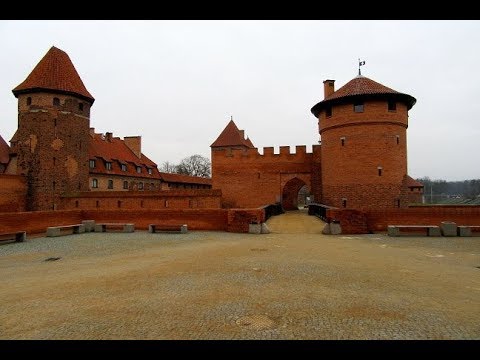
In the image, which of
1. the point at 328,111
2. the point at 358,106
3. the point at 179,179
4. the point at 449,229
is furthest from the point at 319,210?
the point at 179,179

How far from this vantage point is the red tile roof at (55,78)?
94.1 ft

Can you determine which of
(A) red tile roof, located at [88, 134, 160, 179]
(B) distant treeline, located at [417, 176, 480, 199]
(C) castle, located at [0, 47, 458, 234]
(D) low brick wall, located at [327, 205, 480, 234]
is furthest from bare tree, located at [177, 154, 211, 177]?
(B) distant treeline, located at [417, 176, 480, 199]

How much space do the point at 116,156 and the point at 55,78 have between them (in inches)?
513

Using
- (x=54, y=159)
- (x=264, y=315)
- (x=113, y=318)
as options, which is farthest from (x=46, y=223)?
(x=264, y=315)

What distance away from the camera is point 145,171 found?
46062 millimetres

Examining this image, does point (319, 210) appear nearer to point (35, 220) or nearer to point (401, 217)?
point (401, 217)

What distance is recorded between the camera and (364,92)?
2256 cm

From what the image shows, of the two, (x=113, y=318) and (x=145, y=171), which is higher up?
(x=145, y=171)

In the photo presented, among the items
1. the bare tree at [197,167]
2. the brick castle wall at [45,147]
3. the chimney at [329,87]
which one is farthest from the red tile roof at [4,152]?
A: the bare tree at [197,167]

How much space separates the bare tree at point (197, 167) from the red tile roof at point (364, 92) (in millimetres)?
56351
